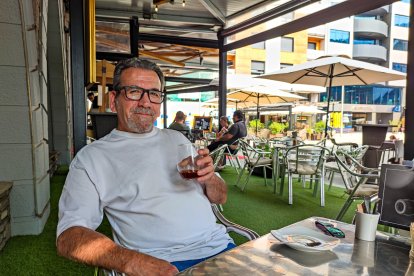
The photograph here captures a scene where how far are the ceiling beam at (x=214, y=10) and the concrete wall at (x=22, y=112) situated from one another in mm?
3454

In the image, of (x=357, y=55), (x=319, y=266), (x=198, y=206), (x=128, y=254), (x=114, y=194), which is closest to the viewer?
(x=319, y=266)

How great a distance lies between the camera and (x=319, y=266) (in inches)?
36.8

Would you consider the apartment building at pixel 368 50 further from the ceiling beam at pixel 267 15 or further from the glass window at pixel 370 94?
the ceiling beam at pixel 267 15

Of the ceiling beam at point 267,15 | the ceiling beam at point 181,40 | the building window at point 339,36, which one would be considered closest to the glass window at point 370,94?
the building window at point 339,36

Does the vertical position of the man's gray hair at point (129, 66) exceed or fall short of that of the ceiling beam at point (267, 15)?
it falls short

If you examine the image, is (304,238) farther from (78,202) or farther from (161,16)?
(161,16)

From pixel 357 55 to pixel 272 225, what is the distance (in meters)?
30.9

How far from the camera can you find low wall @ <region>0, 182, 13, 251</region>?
2688 mm

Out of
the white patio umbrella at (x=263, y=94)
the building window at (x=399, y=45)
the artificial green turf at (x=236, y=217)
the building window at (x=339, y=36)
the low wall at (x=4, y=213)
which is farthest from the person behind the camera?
the building window at (x=399, y=45)

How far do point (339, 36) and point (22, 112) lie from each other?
31223mm

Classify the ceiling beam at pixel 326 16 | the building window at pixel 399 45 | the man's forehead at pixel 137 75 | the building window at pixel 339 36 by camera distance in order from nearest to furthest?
the man's forehead at pixel 137 75 → the ceiling beam at pixel 326 16 → the building window at pixel 339 36 → the building window at pixel 399 45

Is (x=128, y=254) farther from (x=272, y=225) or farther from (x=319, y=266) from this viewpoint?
(x=272, y=225)

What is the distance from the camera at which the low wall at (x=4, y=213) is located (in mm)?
2688

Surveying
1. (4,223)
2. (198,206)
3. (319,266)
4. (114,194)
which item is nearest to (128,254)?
(114,194)
